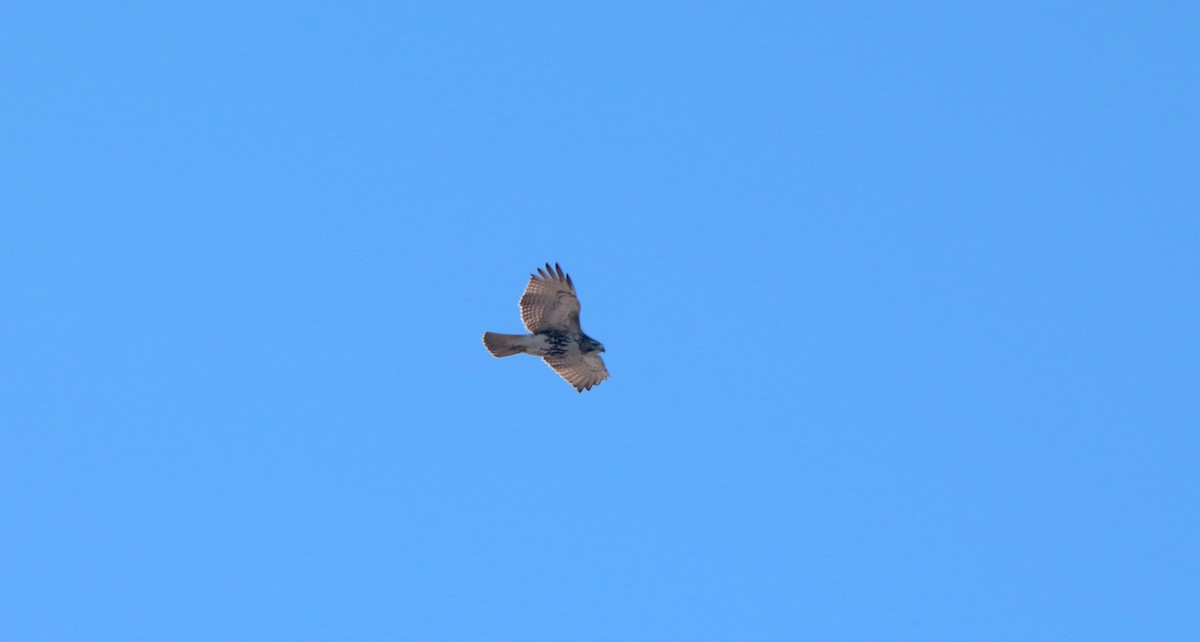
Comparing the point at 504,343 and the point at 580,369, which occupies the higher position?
A: the point at 580,369

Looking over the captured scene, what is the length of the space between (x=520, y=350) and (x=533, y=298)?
3.55 feet

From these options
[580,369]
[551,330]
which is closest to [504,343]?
[551,330]

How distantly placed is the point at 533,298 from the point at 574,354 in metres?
1.62

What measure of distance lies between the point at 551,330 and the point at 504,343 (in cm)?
92

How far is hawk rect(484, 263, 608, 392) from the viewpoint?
31.4 metres

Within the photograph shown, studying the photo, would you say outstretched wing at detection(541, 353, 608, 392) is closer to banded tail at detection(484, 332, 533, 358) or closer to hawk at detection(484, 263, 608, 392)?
hawk at detection(484, 263, 608, 392)

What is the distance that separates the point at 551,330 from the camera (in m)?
32.1

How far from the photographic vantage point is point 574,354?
3262cm

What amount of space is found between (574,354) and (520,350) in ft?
3.73

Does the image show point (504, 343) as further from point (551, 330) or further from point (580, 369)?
point (580, 369)

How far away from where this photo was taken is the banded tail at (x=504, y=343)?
3170 centimetres

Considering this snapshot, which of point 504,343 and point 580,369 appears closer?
point 504,343

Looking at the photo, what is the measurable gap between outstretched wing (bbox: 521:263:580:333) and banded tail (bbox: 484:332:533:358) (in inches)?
12.2

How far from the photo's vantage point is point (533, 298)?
31609mm
